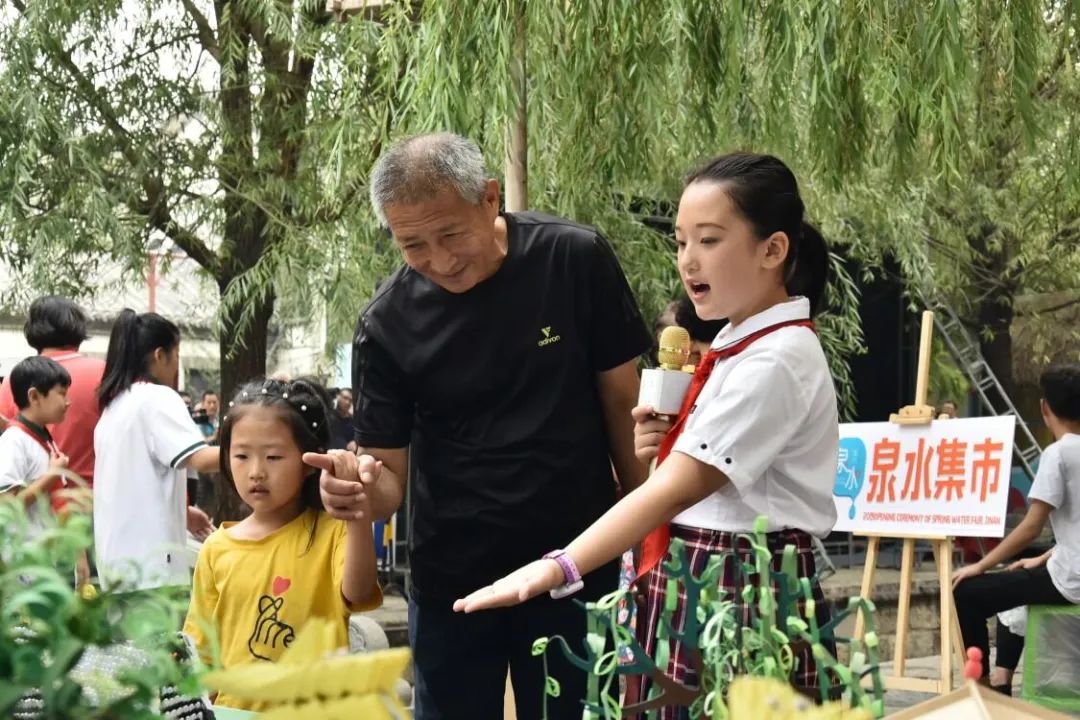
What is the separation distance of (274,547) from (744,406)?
1548mm

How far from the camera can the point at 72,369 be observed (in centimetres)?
548

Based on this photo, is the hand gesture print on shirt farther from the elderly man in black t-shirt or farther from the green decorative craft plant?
the green decorative craft plant

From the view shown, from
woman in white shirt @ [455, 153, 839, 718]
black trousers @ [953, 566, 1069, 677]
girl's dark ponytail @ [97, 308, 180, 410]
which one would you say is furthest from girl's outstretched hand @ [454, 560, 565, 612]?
black trousers @ [953, 566, 1069, 677]

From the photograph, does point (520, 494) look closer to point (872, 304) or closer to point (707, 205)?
point (707, 205)

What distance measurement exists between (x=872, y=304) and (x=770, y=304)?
525 inches

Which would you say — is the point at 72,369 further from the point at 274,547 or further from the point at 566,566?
the point at 566,566

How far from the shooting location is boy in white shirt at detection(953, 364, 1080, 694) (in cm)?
615

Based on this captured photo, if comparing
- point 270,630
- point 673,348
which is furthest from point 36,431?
point 673,348

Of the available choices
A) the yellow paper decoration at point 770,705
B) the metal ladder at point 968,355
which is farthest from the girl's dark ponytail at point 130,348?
the metal ladder at point 968,355

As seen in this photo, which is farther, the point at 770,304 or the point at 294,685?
the point at 770,304

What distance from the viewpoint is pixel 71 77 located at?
8609 mm

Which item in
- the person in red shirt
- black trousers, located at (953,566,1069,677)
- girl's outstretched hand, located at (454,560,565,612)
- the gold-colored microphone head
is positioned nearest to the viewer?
girl's outstretched hand, located at (454,560,565,612)

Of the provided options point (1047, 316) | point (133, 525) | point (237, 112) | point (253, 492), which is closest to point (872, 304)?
point (1047, 316)

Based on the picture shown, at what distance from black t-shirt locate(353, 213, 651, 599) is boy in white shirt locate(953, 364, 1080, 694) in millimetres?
3879
